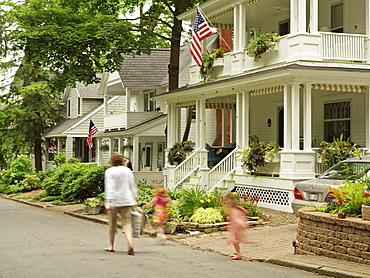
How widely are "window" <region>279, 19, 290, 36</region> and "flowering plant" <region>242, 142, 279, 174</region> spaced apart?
19.3ft

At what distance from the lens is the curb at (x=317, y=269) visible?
28.4ft

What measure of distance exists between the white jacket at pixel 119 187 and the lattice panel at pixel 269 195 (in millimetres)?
8469

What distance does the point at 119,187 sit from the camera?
35.3ft

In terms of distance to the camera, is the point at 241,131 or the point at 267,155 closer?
the point at 267,155

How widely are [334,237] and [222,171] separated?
11.8m

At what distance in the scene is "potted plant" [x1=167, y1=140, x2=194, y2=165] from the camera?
25.4m

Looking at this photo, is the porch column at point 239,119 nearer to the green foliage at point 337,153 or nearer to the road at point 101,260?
the green foliage at point 337,153

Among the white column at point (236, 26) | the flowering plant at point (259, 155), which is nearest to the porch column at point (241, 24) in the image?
the white column at point (236, 26)

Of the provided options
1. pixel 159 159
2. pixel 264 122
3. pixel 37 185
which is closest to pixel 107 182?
pixel 264 122

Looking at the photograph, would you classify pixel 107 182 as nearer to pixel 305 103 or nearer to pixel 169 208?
pixel 169 208

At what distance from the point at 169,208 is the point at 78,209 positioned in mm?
7480

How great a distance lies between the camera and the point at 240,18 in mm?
21906

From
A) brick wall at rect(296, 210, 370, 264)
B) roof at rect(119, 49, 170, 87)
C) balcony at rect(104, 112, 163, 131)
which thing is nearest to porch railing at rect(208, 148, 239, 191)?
brick wall at rect(296, 210, 370, 264)

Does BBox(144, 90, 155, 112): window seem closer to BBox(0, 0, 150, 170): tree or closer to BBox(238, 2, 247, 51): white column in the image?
BBox(0, 0, 150, 170): tree
